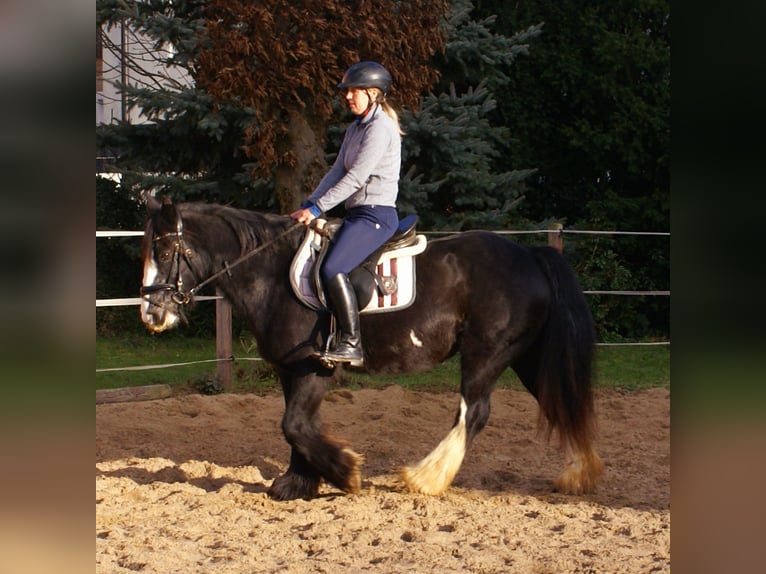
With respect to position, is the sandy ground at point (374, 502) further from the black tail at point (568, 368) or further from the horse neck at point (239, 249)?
the horse neck at point (239, 249)

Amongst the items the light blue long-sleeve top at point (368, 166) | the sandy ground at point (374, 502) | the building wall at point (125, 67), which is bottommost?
the sandy ground at point (374, 502)

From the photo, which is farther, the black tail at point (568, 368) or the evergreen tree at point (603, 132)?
the evergreen tree at point (603, 132)

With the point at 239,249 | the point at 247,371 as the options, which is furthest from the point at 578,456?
the point at 247,371

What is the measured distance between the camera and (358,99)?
17.8ft

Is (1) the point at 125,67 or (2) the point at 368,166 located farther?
(1) the point at 125,67

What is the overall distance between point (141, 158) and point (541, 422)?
26.4ft

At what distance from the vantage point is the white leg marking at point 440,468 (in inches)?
216

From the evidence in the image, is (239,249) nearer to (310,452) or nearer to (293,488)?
(310,452)

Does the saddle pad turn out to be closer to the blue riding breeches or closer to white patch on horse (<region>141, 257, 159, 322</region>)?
the blue riding breeches

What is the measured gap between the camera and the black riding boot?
209 inches

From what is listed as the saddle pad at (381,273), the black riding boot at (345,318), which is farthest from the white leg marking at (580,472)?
the black riding boot at (345,318)

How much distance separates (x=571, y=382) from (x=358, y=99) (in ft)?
6.96

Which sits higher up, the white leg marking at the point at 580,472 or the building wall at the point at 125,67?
the building wall at the point at 125,67
